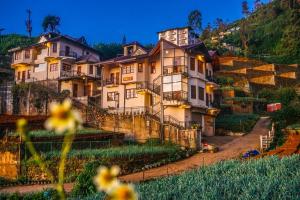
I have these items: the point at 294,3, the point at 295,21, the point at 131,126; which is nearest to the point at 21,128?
the point at 131,126

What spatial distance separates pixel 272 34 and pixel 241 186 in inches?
3357

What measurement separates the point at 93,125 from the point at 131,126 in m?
5.26

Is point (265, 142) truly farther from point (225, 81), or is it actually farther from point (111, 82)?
point (225, 81)

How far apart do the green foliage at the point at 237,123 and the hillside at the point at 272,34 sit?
1407 inches

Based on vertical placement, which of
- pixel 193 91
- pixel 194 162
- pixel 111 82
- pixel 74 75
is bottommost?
pixel 194 162

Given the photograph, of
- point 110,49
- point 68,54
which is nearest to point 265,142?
point 68,54

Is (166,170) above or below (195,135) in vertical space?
below

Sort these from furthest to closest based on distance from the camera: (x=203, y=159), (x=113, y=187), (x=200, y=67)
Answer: (x=200, y=67) → (x=203, y=159) → (x=113, y=187)

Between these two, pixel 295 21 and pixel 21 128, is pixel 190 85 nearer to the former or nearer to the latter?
pixel 21 128

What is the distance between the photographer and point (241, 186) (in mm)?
12484

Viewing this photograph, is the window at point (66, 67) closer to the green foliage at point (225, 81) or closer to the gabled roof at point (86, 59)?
the gabled roof at point (86, 59)

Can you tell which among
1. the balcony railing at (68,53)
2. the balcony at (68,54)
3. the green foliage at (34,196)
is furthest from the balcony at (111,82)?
the green foliage at (34,196)

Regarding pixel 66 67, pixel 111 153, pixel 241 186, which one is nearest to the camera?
pixel 241 186

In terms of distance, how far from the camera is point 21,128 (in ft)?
4.67
